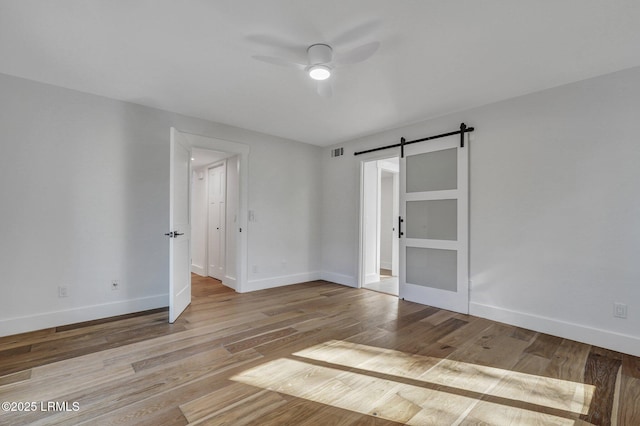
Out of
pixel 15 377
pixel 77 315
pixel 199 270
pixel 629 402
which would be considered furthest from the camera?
pixel 199 270

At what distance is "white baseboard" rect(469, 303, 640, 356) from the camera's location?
253 centimetres

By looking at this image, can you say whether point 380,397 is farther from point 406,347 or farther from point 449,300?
point 449,300

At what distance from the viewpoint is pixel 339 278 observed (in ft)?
16.9

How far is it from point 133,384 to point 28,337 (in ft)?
5.42

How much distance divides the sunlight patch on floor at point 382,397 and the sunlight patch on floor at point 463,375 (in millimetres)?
137

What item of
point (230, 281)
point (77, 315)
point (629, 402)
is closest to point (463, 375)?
point (629, 402)

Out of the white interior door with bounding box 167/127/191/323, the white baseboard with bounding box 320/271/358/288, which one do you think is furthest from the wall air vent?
the white interior door with bounding box 167/127/191/323

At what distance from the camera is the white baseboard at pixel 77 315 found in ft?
9.20

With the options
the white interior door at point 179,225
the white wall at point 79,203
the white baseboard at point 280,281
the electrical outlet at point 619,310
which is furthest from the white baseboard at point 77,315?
the electrical outlet at point 619,310

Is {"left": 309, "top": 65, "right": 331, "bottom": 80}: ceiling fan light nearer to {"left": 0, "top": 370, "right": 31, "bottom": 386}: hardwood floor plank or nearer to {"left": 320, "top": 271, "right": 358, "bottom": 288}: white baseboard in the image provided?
{"left": 0, "top": 370, "right": 31, "bottom": 386}: hardwood floor plank

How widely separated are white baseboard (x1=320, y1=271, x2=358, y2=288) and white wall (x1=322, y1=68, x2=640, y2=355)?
1.90 m

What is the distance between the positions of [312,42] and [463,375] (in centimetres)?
275

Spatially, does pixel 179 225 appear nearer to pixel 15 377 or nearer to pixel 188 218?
Result: pixel 188 218

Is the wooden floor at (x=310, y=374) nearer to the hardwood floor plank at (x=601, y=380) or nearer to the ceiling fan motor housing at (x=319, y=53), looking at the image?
the hardwood floor plank at (x=601, y=380)
